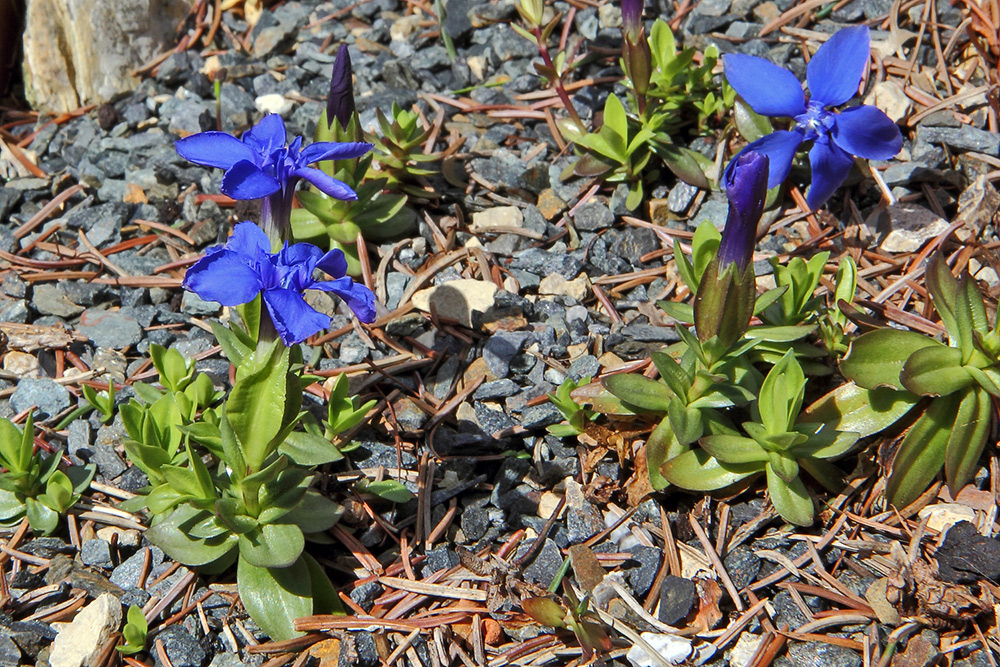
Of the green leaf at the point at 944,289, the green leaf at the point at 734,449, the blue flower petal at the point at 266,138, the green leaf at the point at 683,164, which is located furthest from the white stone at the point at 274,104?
the green leaf at the point at 944,289

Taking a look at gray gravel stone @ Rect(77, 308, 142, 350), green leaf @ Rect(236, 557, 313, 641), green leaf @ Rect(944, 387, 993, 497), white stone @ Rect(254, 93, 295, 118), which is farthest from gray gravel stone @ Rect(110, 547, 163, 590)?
green leaf @ Rect(944, 387, 993, 497)

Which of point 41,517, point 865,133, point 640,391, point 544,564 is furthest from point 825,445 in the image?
point 41,517

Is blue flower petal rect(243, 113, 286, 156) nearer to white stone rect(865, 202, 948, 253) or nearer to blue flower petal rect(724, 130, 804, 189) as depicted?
blue flower petal rect(724, 130, 804, 189)

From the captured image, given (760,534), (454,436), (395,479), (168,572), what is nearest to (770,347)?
(760,534)

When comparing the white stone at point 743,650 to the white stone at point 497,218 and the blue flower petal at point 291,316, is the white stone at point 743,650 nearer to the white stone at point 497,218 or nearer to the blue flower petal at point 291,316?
the blue flower petal at point 291,316

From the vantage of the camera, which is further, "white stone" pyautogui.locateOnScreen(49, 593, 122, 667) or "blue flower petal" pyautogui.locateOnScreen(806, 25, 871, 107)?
"blue flower petal" pyautogui.locateOnScreen(806, 25, 871, 107)
